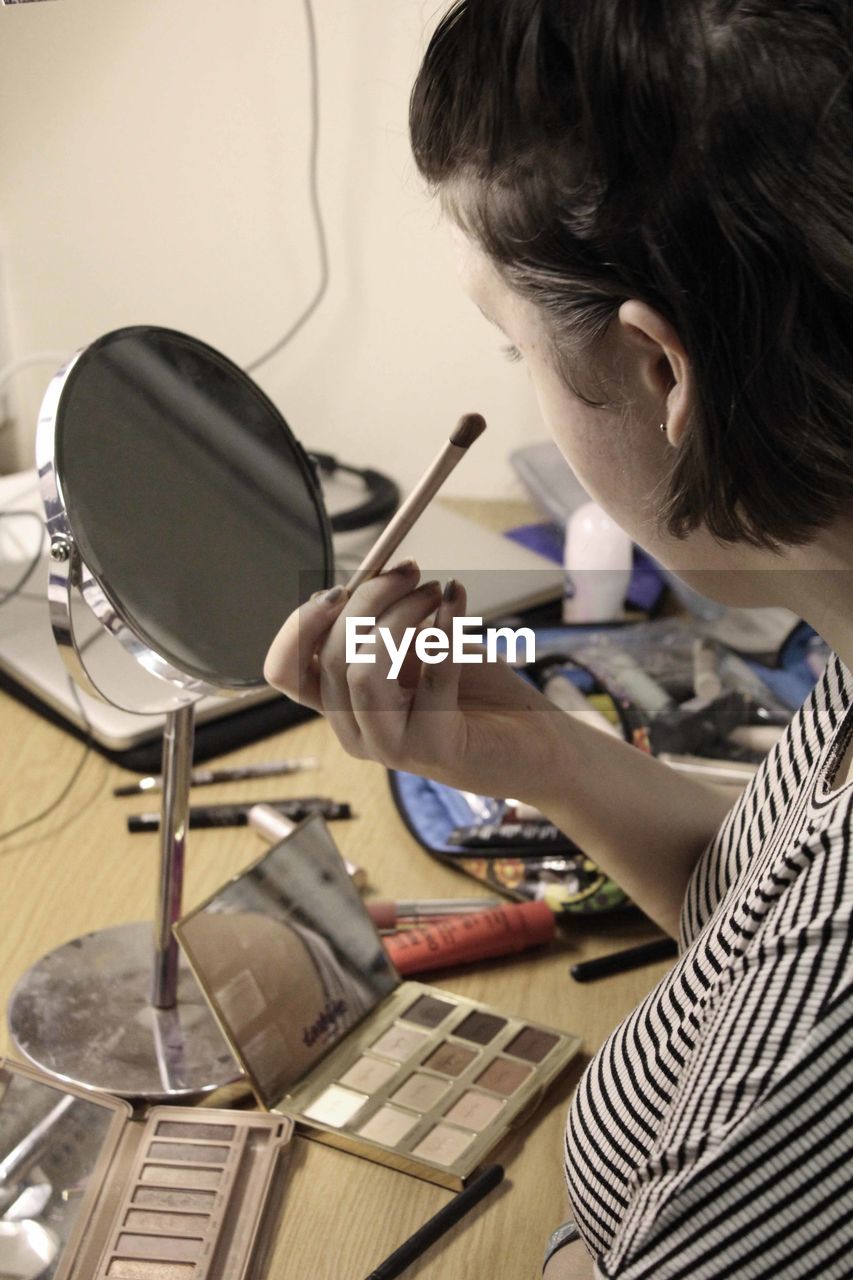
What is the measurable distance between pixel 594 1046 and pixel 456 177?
1.39ft

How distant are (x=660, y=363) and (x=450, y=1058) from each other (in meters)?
0.36

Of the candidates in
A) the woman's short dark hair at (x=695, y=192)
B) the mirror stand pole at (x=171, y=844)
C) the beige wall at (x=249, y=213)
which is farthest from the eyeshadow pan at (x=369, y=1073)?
the beige wall at (x=249, y=213)

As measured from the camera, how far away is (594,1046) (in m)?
0.69

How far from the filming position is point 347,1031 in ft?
2.27

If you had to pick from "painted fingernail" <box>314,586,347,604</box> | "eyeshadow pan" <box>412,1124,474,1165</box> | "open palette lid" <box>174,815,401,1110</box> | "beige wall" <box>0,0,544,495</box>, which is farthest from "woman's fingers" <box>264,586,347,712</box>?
"beige wall" <box>0,0,544,495</box>

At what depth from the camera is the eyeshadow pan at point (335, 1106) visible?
0.63 m

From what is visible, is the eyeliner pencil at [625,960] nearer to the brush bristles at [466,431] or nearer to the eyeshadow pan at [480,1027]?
the eyeshadow pan at [480,1027]

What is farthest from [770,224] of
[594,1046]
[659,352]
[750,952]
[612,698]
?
[612,698]

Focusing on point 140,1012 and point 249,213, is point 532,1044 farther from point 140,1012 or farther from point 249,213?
point 249,213

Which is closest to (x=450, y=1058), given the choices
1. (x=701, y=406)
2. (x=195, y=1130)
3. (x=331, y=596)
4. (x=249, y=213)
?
(x=195, y=1130)

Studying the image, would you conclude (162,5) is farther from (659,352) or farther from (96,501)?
(659,352)

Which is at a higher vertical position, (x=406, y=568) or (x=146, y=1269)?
(x=406, y=568)

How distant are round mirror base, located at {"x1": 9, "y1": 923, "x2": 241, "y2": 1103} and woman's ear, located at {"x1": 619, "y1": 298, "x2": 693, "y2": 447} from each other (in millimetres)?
376

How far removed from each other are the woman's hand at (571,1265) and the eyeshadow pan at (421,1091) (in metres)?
0.10
